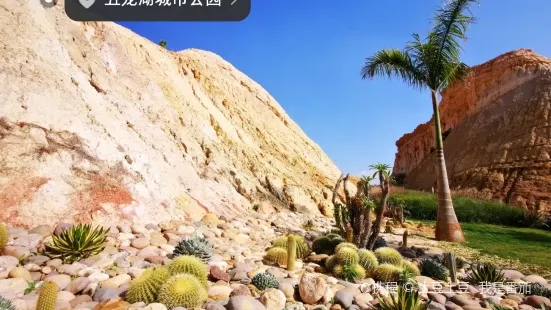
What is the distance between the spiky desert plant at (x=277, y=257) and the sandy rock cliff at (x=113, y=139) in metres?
2.83

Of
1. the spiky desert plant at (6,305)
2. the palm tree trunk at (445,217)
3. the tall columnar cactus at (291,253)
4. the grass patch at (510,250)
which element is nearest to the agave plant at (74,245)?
the spiky desert plant at (6,305)

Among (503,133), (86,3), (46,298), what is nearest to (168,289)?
(46,298)

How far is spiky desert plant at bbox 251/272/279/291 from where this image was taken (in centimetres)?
461

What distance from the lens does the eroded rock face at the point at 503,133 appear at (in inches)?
962

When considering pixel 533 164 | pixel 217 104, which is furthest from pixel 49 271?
pixel 533 164

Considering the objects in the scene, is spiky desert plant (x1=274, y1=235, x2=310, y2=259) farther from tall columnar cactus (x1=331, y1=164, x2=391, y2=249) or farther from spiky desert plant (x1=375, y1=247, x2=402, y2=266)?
spiky desert plant (x1=375, y1=247, x2=402, y2=266)

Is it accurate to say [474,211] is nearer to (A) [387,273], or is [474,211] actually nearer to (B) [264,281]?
(A) [387,273]

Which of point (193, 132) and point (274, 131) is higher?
point (274, 131)

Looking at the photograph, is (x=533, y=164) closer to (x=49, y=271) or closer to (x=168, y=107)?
(x=168, y=107)

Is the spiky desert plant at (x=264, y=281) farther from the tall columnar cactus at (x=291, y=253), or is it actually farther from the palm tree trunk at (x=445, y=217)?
the palm tree trunk at (x=445, y=217)

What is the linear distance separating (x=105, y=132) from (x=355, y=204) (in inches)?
239

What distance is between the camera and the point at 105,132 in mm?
7996

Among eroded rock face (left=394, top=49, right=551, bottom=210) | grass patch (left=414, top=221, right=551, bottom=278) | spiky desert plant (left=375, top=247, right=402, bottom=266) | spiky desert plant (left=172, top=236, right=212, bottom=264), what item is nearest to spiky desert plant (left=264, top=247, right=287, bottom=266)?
spiky desert plant (left=172, top=236, right=212, bottom=264)

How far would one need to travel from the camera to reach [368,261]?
19.2 ft
